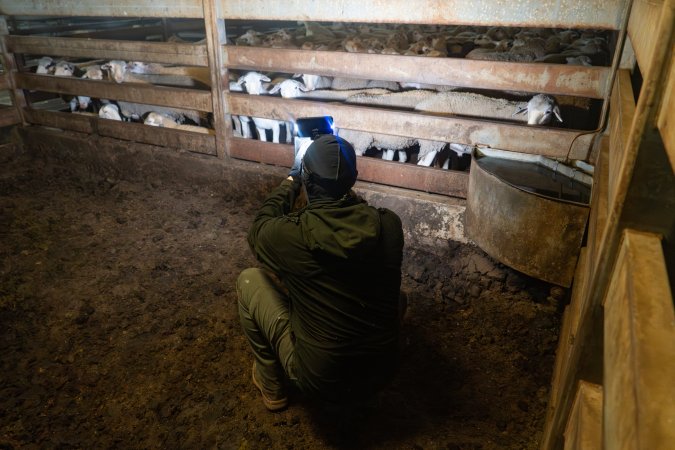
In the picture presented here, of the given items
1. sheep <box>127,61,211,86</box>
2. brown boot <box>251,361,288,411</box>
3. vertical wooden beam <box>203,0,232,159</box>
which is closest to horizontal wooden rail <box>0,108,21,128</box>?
sheep <box>127,61,211,86</box>

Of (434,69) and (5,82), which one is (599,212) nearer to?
(434,69)

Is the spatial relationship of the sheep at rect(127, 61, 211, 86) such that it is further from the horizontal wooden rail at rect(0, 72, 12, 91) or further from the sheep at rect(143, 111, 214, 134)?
the horizontal wooden rail at rect(0, 72, 12, 91)

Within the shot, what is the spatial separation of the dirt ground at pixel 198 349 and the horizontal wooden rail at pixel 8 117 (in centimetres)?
225

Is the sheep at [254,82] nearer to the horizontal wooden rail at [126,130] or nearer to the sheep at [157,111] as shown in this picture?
the horizontal wooden rail at [126,130]

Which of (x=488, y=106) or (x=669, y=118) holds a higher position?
(x=669, y=118)

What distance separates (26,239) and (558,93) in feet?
16.4

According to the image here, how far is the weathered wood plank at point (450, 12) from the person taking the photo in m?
3.04

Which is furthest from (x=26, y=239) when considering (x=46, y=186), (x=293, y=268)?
(x=293, y=268)

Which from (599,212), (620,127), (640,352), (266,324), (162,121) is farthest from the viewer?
(162,121)

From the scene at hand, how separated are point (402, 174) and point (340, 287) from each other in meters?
2.34

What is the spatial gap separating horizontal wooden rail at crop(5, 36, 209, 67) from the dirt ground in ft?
5.85

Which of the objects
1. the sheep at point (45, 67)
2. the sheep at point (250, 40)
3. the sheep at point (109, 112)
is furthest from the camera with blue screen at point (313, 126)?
the sheep at point (45, 67)

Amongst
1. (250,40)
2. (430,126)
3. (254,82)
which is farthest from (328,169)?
(250,40)

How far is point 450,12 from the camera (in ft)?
11.3
